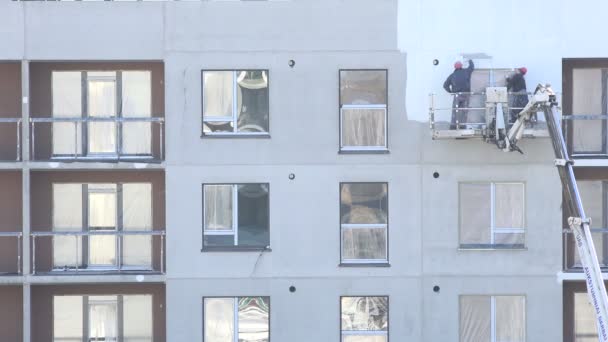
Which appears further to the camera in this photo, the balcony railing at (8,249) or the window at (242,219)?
the balcony railing at (8,249)

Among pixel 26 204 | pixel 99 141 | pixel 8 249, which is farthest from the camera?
pixel 99 141

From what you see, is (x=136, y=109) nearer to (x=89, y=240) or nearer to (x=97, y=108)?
(x=97, y=108)

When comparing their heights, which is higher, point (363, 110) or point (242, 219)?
point (363, 110)

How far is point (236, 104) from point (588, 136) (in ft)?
25.7

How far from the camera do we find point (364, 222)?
82.7 feet

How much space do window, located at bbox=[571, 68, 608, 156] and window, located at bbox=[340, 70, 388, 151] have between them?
4.30m

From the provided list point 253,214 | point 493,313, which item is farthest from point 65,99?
point 493,313

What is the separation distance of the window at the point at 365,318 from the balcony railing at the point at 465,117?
3.89m

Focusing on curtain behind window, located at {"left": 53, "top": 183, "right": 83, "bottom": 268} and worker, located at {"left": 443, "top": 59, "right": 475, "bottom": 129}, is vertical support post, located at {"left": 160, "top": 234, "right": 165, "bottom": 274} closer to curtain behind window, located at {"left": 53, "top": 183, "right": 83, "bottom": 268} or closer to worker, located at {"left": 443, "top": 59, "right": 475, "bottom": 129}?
curtain behind window, located at {"left": 53, "top": 183, "right": 83, "bottom": 268}

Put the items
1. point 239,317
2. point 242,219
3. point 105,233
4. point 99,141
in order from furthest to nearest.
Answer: point 99,141, point 105,233, point 242,219, point 239,317

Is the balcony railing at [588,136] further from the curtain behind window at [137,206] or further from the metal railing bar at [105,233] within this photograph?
the curtain behind window at [137,206]

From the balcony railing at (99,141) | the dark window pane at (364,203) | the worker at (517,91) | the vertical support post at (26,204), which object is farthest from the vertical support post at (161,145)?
the worker at (517,91)

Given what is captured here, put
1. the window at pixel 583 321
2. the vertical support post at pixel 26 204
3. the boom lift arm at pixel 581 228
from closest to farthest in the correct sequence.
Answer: the boom lift arm at pixel 581 228 → the vertical support post at pixel 26 204 → the window at pixel 583 321

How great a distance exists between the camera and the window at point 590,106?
25.6 m
